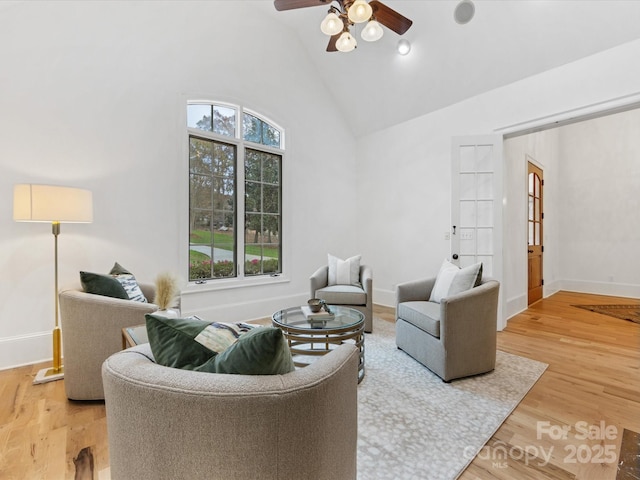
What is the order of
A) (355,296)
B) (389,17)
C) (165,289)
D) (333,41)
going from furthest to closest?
(355,296), (333,41), (389,17), (165,289)

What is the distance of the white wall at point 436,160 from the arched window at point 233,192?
1685mm

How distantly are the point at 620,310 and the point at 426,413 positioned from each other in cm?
461

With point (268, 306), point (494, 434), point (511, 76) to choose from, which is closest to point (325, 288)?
point (268, 306)

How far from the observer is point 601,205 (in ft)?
19.3

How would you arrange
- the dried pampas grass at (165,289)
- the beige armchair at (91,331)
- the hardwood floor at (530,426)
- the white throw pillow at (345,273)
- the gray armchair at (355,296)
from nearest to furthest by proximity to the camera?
the hardwood floor at (530,426) < the dried pampas grass at (165,289) < the beige armchair at (91,331) < the gray armchair at (355,296) < the white throw pillow at (345,273)

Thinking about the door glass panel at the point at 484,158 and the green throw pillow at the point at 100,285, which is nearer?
the green throw pillow at the point at 100,285

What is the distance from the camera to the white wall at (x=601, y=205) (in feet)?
18.2

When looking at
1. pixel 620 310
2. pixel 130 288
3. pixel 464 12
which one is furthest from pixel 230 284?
pixel 620 310

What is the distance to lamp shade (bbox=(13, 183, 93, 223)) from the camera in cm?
229

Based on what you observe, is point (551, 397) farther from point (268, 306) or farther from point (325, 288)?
point (268, 306)

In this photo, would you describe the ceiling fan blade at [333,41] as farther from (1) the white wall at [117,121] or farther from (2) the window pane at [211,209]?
(2) the window pane at [211,209]

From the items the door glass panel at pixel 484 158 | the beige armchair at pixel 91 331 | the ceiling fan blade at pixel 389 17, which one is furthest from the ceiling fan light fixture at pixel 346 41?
the beige armchair at pixel 91 331

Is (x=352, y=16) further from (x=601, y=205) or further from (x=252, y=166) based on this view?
(x=601, y=205)

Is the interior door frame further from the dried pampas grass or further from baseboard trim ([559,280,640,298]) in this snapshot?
the dried pampas grass
